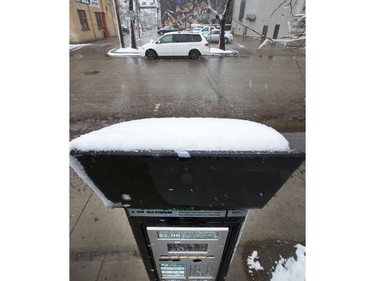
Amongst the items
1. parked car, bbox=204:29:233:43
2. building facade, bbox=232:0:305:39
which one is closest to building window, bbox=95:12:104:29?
parked car, bbox=204:29:233:43

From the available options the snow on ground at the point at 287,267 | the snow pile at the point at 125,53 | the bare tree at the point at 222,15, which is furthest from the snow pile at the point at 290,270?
the snow pile at the point at 125,53

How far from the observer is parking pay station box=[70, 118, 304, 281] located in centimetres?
71

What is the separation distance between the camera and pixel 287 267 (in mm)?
1898

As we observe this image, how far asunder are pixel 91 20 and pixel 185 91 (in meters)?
12.6

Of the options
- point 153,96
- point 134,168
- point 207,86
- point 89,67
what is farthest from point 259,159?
point 89,67

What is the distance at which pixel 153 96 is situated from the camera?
219 inches

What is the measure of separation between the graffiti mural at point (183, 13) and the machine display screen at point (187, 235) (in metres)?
15.3

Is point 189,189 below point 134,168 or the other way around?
below

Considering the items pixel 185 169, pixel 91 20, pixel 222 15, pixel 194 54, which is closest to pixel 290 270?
pixel 185 169

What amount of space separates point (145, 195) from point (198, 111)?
3.99 meters

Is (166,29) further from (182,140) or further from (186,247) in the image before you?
(182,140)

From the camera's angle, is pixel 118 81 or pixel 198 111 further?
pixel 118 81

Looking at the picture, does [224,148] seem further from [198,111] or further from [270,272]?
[198,111]

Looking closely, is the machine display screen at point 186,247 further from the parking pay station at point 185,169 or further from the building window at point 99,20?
the building window at point 99,20
